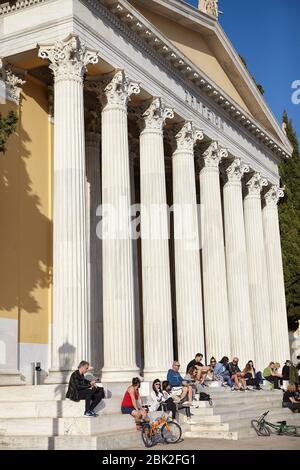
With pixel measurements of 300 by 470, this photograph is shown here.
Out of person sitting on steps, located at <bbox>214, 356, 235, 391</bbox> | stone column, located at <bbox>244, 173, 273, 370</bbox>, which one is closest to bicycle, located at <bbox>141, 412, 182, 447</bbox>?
person sitting on steps, located at <bbox>214, 356, 235, 391</bbox>

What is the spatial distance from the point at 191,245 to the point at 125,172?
476cm

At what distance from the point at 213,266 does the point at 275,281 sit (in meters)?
7.28

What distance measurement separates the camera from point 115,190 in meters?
18.7

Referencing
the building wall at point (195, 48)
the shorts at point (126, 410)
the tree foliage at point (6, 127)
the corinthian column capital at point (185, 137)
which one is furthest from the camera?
the corinthian column capital at point (185, 137)

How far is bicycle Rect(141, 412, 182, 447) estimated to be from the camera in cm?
1348

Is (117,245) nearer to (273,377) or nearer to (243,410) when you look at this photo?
(243,410)

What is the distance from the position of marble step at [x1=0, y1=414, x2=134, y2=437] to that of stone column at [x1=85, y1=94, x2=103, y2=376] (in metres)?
7.33

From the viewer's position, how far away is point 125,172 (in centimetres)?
1897

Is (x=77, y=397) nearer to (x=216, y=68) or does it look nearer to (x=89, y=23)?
(x=89, y=23)

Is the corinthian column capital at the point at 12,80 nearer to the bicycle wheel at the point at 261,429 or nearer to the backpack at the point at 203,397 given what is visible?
the backpack at the point at 203,397

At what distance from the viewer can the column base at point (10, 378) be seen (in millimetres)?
17391

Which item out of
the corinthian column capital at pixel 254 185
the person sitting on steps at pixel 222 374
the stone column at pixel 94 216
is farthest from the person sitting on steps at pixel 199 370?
the corinthian column capital at pixel 254 185

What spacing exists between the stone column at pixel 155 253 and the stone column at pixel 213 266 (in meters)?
4.14
